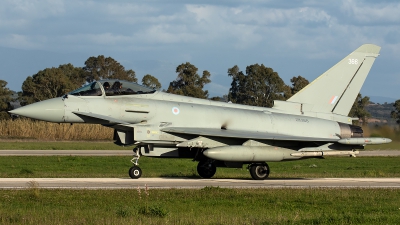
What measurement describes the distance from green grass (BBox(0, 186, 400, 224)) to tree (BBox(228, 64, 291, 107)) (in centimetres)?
5798

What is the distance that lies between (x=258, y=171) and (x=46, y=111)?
6.96 m

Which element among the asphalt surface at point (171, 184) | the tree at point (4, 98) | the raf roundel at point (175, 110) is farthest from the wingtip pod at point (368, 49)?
the tree at point (4, 98)

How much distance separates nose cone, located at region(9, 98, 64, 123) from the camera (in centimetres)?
1750

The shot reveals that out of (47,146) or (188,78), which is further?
(188,78)

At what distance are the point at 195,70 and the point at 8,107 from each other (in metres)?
24.0

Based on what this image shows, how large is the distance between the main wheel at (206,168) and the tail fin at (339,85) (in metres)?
3.79

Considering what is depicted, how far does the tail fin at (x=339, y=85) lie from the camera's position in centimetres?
2125

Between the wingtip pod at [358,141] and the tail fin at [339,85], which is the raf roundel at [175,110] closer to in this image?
the tail fin at [339,85]

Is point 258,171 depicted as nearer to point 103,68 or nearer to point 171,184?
point 171,184

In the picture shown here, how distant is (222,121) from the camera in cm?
1958

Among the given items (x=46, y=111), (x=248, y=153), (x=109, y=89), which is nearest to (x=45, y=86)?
(x=109, y=89)

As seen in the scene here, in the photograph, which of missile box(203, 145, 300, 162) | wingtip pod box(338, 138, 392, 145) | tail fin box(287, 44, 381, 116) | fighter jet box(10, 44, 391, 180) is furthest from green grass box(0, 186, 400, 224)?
tail fin box(287, 44, 381, 116)

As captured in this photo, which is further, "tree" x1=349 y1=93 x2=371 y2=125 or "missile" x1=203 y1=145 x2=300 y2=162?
"tree" x1=349 y1=93 x2=371 y2=125

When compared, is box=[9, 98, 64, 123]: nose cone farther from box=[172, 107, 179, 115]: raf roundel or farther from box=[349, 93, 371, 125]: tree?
box=[349, 93, 371, 125]: tree
